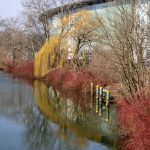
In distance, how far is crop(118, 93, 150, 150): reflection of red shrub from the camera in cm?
1142

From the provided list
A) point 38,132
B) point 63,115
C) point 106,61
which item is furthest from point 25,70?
point 38,132

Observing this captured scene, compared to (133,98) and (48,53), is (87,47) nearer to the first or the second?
(48,53)

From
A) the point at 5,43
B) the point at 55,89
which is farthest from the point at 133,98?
the point at 5,43

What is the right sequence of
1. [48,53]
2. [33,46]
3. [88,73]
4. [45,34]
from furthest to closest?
[33,46] → [45,34] → [48,53] → [88,73]

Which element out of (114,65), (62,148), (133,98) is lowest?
(62,148)

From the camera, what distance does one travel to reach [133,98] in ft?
50.3

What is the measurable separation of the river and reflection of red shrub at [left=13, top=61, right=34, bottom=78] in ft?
59.0

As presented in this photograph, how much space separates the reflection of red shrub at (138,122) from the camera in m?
11.4

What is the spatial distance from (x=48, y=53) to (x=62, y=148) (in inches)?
993

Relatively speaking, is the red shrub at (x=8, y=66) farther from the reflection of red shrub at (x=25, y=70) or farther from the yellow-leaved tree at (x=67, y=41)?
the yellow-leaved tree at (x=67, y=41)

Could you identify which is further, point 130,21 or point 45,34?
point 45,34

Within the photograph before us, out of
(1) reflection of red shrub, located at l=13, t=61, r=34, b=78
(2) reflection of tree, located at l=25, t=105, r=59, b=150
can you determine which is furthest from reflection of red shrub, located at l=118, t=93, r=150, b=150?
(1) reflection of red shrub, located at l=13, t=61, r=34, b=78

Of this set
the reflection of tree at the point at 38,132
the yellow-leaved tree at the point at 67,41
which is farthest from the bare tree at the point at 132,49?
the yellow-leaved tree at the point at 67,41

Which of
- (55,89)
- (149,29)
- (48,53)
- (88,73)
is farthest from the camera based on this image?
(48,53)
